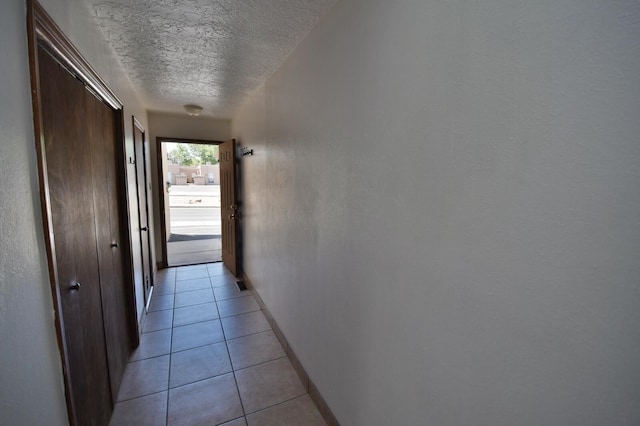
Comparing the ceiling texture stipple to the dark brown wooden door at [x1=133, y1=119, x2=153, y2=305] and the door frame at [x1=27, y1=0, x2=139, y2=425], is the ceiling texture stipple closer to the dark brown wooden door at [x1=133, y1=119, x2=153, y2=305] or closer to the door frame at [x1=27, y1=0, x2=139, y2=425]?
the door frame at [x1=27, y1=0, x2=139, y2=425]

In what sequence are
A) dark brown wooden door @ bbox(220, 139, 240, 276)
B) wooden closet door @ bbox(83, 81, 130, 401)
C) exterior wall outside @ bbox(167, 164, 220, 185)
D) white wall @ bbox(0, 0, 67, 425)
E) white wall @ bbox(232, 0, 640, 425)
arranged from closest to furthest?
white wall @ bbox(232, 0, 640, 425) → white wall @ bbox(0, 0, 67, 425) → wooden closet door @ bbox(83, 81, 130, 401) → dark brown wooden door @ bbox(220, 139, 240, 276) → exterior wall outside @ bbox(167, 164, 220, 185)

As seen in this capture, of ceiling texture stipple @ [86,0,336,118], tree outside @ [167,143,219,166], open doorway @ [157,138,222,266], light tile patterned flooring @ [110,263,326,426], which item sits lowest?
light tile patterned flooring @ [110,263,326,426]

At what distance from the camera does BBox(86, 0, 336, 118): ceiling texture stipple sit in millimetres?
1481

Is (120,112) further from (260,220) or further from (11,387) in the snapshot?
(11,387)

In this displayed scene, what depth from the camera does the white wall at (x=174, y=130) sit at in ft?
13.6

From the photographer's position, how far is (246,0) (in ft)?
4.61

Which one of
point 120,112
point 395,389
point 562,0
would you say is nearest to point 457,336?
point 395,389

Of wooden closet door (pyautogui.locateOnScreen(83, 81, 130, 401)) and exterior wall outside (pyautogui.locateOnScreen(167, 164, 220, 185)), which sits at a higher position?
exterior wall outside (pyautogui.locateOnScreen(167, 164, 220, 185))

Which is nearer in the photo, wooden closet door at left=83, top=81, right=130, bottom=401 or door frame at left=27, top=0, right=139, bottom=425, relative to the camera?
door frame at left=27, top=0, right=139, bottom=425

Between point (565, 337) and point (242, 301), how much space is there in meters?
3.24

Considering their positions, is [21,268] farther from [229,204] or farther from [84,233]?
[229,204]

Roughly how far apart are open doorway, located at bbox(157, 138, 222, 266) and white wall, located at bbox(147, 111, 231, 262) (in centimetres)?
9

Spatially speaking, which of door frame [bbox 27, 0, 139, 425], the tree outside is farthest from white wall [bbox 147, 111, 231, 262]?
Answer: the tree outside

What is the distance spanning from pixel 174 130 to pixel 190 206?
337 inches
